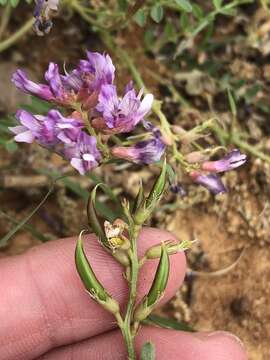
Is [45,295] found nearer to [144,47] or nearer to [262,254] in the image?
[262,254]

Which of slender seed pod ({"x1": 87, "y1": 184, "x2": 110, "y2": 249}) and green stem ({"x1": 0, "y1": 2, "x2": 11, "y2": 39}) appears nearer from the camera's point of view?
slender seed pod ({"x1": 87, "y1": 184, "x2": 110, "y2": 249})

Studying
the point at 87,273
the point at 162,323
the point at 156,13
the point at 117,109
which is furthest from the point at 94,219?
the point at 156,13

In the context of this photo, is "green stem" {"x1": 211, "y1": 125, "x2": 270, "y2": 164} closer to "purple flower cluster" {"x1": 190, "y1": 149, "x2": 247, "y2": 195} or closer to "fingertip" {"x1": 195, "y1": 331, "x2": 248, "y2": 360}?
"purple flower cluster" {"x1": 190, "y1": 149, "x2": 247, "y2": 195}

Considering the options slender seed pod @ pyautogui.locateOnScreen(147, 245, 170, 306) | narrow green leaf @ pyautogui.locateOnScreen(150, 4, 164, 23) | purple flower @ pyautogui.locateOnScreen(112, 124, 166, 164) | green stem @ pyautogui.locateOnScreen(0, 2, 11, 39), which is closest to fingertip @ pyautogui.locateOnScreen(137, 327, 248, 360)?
slender seed pod @ pyautogui.locateOnScreen(147, 245, 170, 306)

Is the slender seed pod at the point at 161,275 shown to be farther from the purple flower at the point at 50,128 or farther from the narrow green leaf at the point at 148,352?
the purple flower at the point at 50,128

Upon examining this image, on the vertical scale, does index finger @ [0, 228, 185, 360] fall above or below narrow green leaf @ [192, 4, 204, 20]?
below

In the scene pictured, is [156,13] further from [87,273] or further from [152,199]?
[87,273]
